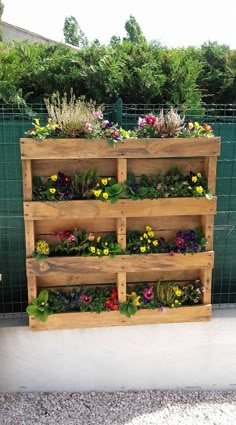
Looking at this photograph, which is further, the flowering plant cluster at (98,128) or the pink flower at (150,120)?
the pink flower at (150,120)

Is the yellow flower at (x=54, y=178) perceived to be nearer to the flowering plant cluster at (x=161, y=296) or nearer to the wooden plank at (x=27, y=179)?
the wooden plank at (x=27, y=179)

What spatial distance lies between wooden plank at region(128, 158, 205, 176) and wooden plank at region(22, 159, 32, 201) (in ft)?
2.20

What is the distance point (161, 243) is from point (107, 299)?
0.55m

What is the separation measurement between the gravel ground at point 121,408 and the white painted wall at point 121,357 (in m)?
0.07

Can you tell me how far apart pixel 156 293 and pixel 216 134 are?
131 centimetres

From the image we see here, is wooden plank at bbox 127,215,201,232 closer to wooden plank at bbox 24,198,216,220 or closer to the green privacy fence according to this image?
wooden plank at bbox 24,198,216,220

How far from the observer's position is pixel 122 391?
3.65 metres

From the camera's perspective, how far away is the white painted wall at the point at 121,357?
352 centimetres

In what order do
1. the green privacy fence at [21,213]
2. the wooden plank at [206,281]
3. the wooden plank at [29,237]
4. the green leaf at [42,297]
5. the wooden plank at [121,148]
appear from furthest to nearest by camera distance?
the green privacy fence at [21,213] → the wooden plank at [206,281] → the green leaf at [42,297] → the wooden plank at [29,237] → the wooden plank at [121,148]

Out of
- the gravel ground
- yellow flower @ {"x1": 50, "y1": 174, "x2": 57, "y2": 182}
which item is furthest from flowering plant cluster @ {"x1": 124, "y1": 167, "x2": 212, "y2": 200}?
the gravel ground

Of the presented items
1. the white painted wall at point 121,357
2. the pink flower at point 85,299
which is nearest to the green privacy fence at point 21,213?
the white painted wall at point 121,357

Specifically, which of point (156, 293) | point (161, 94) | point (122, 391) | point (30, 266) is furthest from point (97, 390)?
point (161, 94)

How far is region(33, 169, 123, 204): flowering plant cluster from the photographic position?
322cm

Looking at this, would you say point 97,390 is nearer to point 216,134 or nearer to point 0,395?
point 0,395
